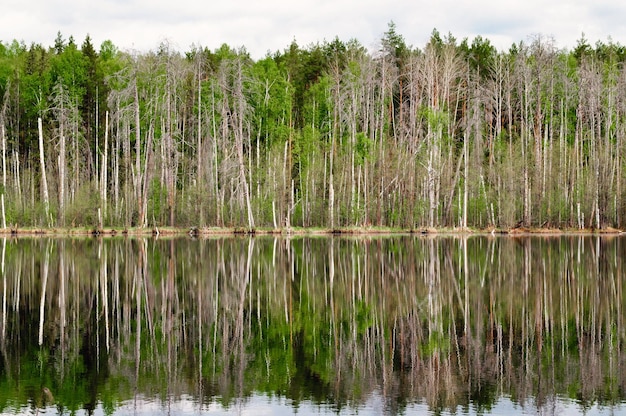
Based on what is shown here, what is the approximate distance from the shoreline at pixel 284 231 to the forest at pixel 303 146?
0.58 m

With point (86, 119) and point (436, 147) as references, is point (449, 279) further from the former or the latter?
point (86, 119)

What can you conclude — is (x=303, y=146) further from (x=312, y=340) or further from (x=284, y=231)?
(x=312, y=340)

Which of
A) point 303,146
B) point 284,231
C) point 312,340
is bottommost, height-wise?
point 312,340

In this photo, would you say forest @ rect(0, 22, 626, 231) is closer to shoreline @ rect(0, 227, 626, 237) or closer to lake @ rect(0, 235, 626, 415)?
shoreline @ rect(0, 227, 626, 237)

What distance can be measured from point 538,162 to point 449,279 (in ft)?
118

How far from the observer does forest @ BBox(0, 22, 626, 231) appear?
179ft

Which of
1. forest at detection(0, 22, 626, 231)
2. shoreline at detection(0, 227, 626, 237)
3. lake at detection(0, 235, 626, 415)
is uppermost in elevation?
forest at detection(0, 22, 626, 231)

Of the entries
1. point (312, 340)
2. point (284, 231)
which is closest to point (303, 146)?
point (284, 231)

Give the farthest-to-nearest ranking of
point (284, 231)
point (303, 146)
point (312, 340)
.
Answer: point (303, 146)
point (284, 231)
point (312, 340)

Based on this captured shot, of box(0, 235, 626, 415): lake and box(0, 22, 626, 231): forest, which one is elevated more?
box(0, 22, 626, 231): forest

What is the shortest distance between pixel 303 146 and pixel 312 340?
49553 millimetres

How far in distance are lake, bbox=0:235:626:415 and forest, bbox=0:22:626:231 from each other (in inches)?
1101

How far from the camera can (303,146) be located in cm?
6316

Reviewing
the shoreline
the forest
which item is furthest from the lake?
the forest
